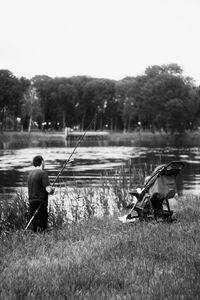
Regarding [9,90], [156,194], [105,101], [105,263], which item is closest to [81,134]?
[9,90]


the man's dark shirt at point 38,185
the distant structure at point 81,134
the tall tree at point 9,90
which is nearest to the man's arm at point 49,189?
the man's dark shirt at point 38,185

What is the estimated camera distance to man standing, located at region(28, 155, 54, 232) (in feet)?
34.0

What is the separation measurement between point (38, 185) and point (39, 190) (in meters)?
0.11

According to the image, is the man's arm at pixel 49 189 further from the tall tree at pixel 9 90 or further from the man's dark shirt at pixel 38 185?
the tall tree at pixel 9 90

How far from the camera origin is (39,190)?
1052 centimetres

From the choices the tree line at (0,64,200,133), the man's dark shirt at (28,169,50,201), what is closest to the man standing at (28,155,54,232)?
the man's dark shirt at (28,169,50,201)

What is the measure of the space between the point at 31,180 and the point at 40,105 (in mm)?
114298

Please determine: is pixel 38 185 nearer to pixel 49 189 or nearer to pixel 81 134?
pixel 49 189

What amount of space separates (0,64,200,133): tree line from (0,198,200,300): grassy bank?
80.2m

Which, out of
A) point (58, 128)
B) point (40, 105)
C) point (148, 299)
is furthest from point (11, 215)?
point (58, 128)

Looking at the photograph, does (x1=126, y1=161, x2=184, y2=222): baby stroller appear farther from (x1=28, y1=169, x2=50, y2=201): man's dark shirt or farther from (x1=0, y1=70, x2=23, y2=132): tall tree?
(x1=0, y1=70, x2=23, y2=132): tall tree

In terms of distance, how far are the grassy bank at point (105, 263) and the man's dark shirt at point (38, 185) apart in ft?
2.58

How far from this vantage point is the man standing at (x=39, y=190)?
10.4 m

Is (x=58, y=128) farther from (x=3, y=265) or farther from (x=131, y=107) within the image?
(x=3, y=265)
